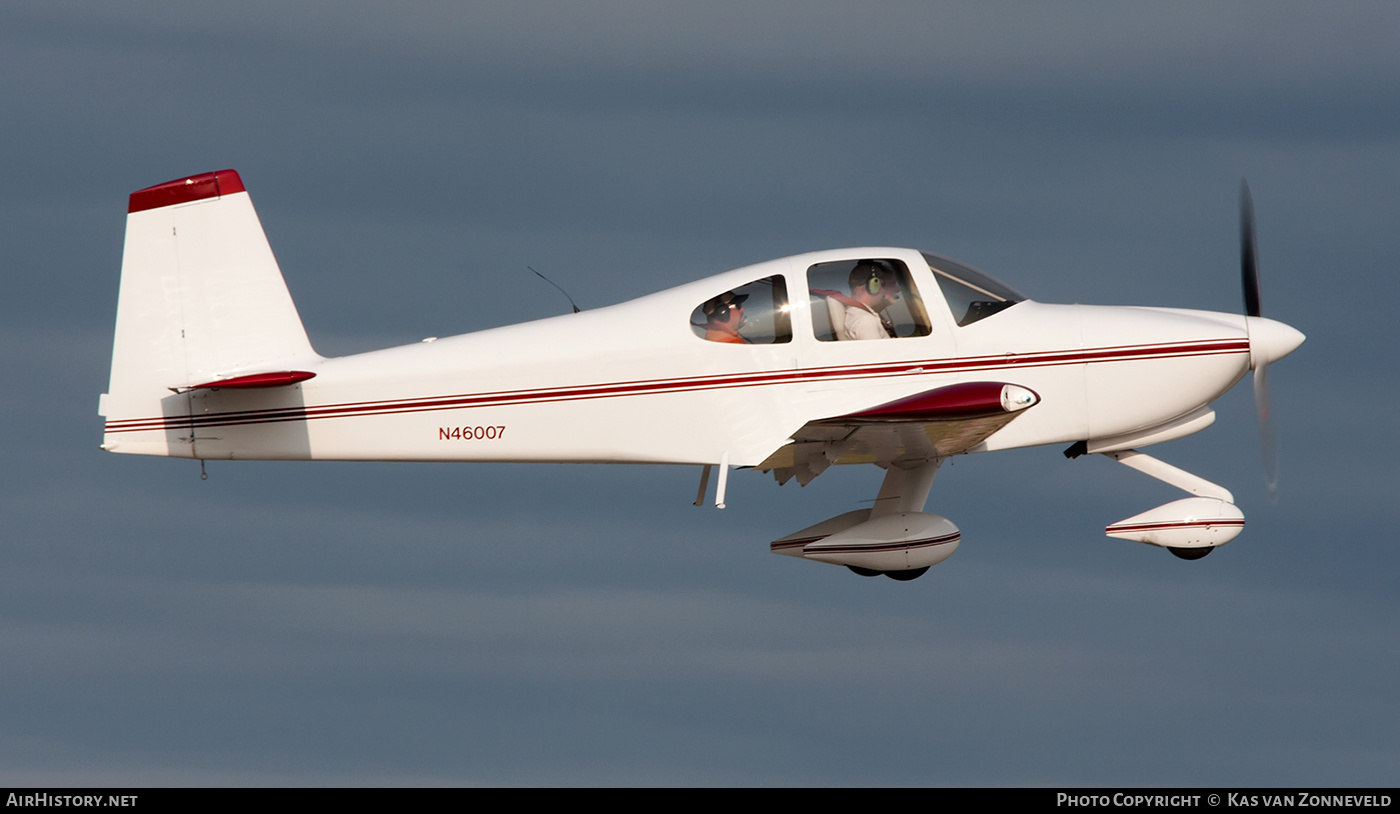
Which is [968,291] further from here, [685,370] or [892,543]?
[685,370]

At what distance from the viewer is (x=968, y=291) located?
36.9 ft

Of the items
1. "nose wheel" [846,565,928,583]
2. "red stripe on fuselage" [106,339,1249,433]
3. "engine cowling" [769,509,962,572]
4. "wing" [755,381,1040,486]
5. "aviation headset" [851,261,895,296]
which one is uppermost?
"aviation headset" [851,261,895,296]

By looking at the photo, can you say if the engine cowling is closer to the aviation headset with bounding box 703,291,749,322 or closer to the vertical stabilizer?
the aviation headset with bounding box 703,291,749,322

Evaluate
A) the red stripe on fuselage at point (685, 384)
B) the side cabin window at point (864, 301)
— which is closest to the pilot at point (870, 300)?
the side cabin window at point (864, 301)

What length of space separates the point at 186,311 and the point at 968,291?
6293 mm

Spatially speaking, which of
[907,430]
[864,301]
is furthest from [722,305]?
[907,430]

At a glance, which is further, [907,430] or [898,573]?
[898,573]

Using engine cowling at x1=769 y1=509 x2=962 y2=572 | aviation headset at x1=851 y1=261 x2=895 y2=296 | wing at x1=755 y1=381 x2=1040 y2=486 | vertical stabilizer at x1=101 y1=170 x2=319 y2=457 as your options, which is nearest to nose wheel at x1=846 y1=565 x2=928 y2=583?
engine cowling at x1=769 y1=509 x2=962 y2=572

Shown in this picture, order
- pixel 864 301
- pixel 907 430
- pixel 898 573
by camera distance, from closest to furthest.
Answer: pixel 907 430
pixel 864 301
pixel 898 573

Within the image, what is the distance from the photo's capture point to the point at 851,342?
1100cm

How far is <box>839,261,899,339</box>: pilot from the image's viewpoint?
1104 centimetres

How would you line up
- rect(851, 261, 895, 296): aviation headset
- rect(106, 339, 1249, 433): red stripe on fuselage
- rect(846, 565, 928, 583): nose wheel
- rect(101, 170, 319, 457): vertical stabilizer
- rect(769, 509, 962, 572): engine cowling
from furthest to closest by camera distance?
rect(846, 565, 928, 583): nose wheel, rect(769, 509, 962, 572): engine cowling, rect(101, 170, 319, 457): vertical stabilizer, rect(851, 261, 895, 296): aviation headset, rect(106, 339, 1249, 433): red stripe on fuselage

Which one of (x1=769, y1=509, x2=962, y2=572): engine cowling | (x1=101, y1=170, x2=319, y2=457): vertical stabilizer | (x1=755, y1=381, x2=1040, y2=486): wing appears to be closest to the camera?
(x1=755, y1=381, x2=1040, y2=486): wing

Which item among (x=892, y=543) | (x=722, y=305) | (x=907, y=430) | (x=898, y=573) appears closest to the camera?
(x=907, y=430)
